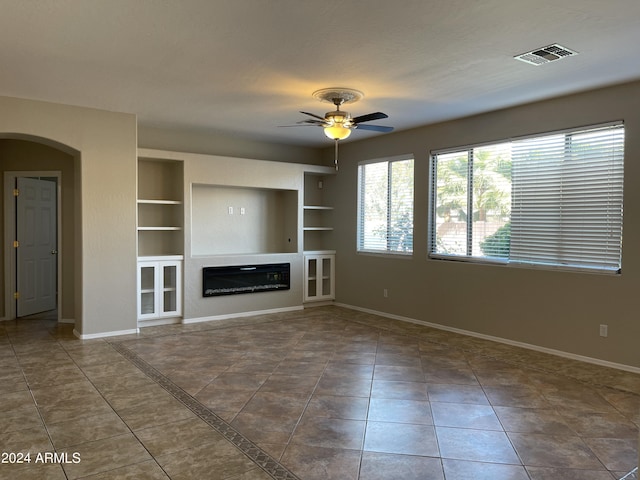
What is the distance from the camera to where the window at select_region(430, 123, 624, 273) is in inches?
181

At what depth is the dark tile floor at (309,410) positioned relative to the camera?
2662mm

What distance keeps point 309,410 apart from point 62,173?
5.30m

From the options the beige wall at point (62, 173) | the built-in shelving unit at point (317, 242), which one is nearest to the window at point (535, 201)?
the built-in shelving unit at point (317, 242)

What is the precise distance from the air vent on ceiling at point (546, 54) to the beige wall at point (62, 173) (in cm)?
594

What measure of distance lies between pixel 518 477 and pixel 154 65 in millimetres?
4034

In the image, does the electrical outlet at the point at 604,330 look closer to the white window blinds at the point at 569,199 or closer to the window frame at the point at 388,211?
the white window blinds at the point at 569,199

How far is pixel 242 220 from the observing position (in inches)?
296

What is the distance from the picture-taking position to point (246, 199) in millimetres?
7539

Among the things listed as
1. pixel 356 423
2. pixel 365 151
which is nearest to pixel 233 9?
pixel 356 423

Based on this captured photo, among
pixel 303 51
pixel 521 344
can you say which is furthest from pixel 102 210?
pixel 521 344

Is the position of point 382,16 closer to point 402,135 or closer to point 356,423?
point 356,423

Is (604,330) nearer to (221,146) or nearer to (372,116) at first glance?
(372,116)

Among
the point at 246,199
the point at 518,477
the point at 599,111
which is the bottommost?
the point at 518,477

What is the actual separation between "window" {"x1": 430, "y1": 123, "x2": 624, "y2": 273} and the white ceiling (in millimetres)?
610
